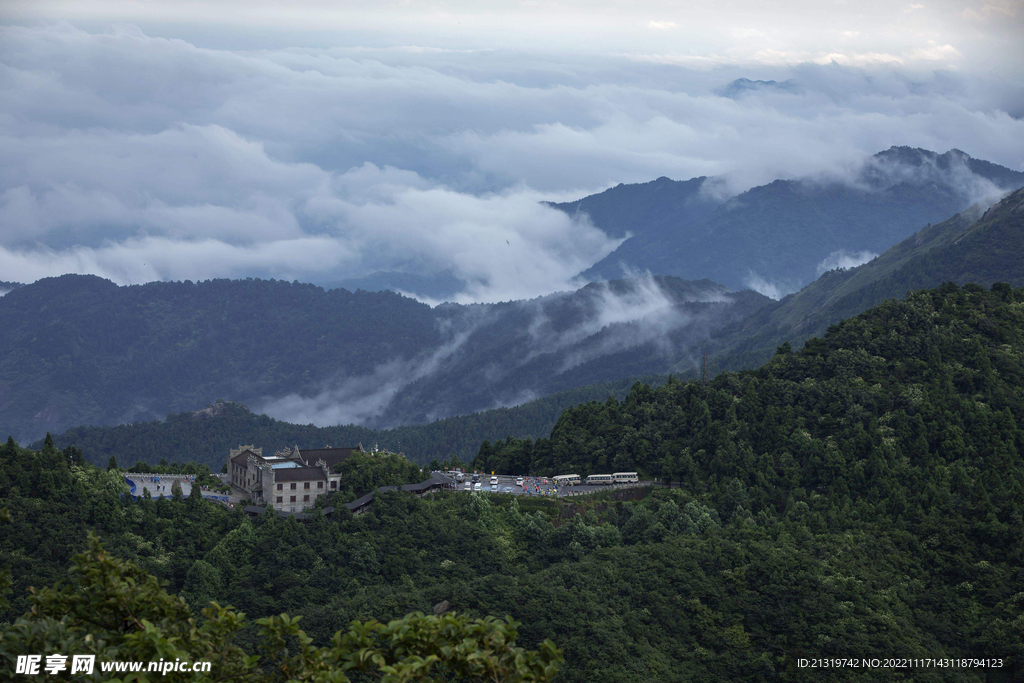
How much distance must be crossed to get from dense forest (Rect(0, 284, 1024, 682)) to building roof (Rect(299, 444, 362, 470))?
1471cm

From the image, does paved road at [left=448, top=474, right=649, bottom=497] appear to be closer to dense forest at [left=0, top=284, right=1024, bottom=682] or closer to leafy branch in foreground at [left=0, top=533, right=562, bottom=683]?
dense forest at [left=0, top=284, right=1024, bottom=682]

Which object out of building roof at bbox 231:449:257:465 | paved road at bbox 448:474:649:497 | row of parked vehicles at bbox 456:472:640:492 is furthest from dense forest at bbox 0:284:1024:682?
building roof at bbox 231:449:257:465

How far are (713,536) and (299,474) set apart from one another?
41.3 metres

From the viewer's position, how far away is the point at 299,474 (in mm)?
100562

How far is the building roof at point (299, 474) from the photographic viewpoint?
328 ft

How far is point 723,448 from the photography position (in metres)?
105

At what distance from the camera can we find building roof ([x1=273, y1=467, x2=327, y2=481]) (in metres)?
99.9

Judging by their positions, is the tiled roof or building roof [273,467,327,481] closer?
building roof [273,467,327,481]

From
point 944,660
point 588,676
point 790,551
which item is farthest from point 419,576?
point 944,660

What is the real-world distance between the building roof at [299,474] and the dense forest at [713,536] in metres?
7.14

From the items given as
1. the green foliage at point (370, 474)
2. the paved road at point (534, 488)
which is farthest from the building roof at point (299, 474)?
the paved road at point (534, 488)

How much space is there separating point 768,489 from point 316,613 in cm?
4731

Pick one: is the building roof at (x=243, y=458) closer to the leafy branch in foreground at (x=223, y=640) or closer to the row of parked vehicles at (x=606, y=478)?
the row of parked vehicles at (x=606, y=478)

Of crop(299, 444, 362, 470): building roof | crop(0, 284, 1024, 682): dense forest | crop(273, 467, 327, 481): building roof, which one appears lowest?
crop(0, 284, 1024, 682): dense forest
